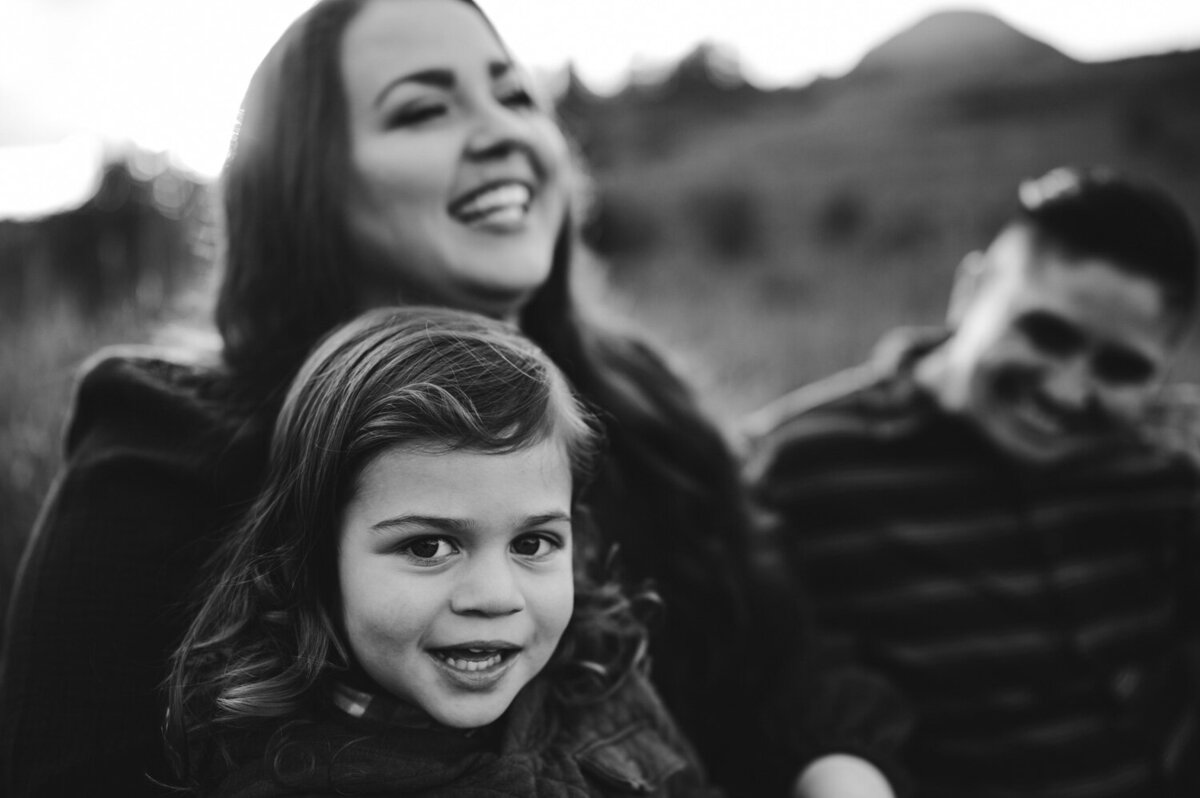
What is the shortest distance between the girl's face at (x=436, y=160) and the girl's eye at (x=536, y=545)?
2.06 ft

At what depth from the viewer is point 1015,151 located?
14.9 meters

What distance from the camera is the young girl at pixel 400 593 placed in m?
1.12

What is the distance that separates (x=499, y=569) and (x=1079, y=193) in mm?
2022

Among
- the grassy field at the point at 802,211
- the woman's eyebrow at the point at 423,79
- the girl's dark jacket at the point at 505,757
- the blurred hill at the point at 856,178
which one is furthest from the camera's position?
the blurred hill at the point at 856,178

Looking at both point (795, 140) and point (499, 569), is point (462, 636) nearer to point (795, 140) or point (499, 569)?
point (499, 569)

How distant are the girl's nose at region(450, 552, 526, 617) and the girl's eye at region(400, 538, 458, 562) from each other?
1.4 inches

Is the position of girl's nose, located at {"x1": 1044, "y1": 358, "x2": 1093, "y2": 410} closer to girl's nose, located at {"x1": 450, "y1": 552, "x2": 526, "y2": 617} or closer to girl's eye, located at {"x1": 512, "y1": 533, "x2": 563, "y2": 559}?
girl's eye, located at {"x1": 512, "y1": 533, "x2": 563, "y2": 559}

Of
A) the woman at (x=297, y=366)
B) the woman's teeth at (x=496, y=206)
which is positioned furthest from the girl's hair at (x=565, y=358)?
the woman's teeth at (x=496, y=206)

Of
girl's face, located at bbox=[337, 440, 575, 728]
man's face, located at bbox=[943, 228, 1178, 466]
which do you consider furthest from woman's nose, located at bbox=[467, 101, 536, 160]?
man's face, located at bbox=[943, 228, 1178, 466]

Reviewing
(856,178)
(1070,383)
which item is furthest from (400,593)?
(856,178)

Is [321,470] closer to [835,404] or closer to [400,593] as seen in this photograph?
[400,593]

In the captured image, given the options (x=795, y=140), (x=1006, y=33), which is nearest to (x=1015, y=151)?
(x=1006, y=33)

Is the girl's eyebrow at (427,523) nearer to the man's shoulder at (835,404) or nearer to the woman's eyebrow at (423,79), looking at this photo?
the woman's eyebrow at (423,79)

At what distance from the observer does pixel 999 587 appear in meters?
2.28
